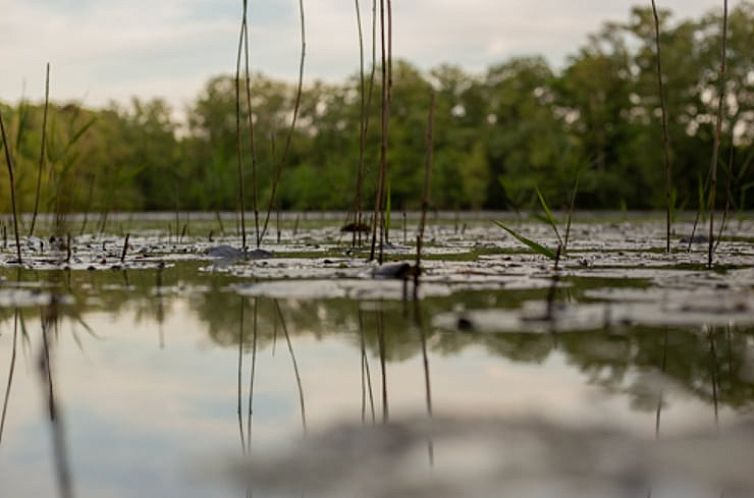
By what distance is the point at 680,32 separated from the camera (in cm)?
4022

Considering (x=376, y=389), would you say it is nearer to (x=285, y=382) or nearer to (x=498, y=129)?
(x=285, y=382)

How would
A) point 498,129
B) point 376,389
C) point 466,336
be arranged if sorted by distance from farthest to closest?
point 498,129 → point 466,336 → point 376,389

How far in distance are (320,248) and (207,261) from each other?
4.89 feet

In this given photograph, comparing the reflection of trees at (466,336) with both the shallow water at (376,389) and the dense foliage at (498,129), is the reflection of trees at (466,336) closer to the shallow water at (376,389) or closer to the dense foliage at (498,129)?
the shallow water at (376,389)

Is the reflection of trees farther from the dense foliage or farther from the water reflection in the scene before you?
the dense foliage

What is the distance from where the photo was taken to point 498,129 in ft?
147

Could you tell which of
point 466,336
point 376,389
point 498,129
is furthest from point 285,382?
point 498,129

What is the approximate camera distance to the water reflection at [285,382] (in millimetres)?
1360

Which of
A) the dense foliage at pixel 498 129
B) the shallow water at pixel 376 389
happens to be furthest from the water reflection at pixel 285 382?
the dense foliage at pixel 498 129

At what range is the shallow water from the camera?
1.23 m

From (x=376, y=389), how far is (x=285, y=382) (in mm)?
181

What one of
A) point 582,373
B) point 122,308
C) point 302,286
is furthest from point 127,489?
point 302,286

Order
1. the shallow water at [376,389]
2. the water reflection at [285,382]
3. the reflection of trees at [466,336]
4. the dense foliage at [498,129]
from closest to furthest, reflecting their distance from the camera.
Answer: the shallow water at [376,389]
the water reflection at [285,382]
the reflection of trees at [466,336]
the dense foliage at [498,129]

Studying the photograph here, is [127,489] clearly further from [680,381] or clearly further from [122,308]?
[122,308]
